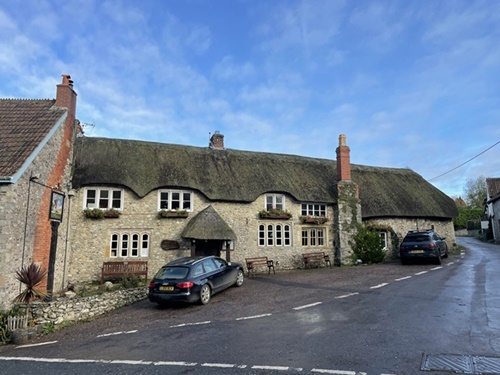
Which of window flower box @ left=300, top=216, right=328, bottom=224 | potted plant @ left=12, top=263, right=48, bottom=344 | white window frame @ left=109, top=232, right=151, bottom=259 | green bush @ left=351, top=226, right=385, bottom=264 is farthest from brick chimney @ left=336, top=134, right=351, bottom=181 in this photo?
potted plant @ left=12, top=263, right=48, bottom=344

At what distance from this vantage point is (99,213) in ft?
55.0

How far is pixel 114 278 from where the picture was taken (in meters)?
16.2

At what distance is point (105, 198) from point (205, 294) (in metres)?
8.86

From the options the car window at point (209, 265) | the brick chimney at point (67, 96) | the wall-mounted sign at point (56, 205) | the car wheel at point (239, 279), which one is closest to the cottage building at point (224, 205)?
the wall-mounted sign at point (56, 205)

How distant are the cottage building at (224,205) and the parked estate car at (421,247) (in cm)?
357

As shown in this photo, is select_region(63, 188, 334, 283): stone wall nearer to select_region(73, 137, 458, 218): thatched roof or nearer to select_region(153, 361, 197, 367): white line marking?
select_region(73, 137, 458, 218): thatched roof

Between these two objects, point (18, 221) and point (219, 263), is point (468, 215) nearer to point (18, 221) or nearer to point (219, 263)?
point (219, 263)

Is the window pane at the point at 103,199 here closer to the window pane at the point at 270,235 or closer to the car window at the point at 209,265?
the car window at the point at 209,265

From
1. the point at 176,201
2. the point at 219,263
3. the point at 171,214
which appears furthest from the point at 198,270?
the point at 176,201

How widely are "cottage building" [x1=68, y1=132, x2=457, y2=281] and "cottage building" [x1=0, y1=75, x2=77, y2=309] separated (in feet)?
5.84

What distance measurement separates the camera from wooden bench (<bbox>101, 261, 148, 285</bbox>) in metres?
16.1

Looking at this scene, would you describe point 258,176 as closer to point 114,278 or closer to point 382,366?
point 114,278

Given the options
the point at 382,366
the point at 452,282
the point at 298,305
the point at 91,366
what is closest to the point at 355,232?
the point at 452,282

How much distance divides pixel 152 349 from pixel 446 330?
6469 millimetres
